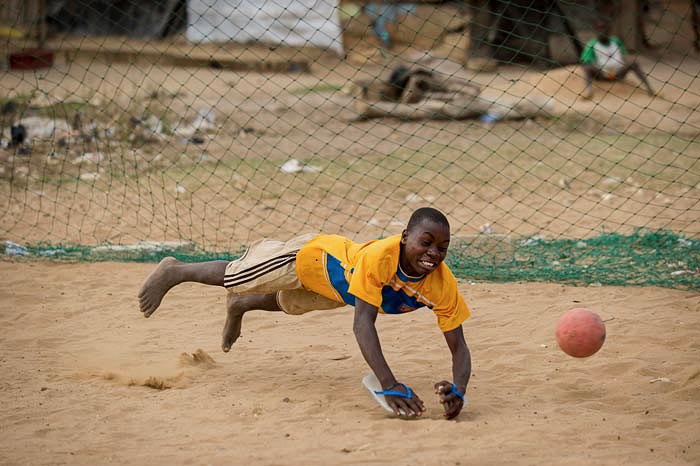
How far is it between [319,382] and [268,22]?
1225 cm

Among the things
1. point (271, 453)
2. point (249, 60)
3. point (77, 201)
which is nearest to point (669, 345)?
point (271, 453)

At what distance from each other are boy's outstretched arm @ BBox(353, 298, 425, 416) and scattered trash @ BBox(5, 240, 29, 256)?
13.1 ft

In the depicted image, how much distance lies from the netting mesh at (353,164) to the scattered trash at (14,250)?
0.7 inches

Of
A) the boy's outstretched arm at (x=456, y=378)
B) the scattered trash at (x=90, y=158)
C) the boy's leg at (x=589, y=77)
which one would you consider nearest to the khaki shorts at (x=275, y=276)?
the boy's outstretched arm at (x=456, y=378)

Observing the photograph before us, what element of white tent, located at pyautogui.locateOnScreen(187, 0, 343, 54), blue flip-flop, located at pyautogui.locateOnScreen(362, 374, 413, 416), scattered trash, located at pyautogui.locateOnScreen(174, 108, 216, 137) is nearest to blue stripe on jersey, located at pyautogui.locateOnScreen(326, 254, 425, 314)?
blue flip-flop, located at pyautogui.locateOnScreen(362, 374, 413, 416)

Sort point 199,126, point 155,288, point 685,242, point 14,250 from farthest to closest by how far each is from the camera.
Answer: point 199,126, point 14,250, point 685,242, point 155,288

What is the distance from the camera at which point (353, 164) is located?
9289mm

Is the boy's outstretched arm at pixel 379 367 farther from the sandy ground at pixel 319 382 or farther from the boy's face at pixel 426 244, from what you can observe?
the boy's face at pixel 426 244

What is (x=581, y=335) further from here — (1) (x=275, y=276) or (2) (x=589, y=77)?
(2) (x=589, y=77)

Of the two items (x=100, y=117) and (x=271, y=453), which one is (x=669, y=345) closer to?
(x=271, y=453)

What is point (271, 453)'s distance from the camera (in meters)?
3.27

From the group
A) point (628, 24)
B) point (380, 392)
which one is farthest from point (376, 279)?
point (628, 24)

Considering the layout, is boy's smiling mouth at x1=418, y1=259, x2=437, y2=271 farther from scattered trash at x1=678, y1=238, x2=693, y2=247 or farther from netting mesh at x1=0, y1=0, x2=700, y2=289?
scattered trash at x1=678, y1=238, x2=693, y2=247

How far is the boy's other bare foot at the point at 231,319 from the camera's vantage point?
443cm
